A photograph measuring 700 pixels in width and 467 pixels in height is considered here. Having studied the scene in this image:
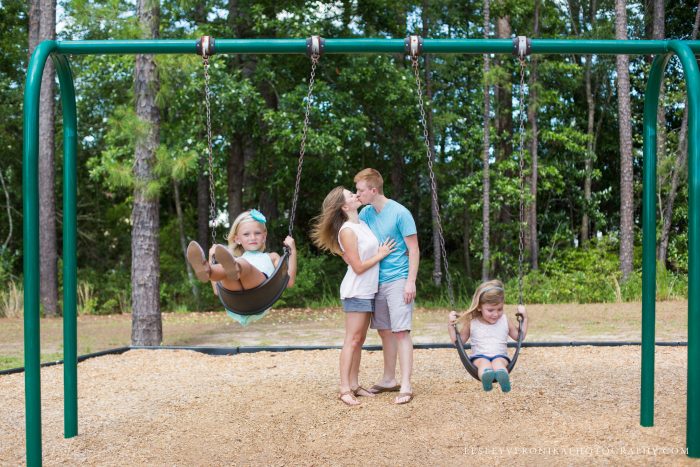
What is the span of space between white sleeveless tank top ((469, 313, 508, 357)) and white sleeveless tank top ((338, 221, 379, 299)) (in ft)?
2.31

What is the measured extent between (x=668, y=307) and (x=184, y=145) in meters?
8.03

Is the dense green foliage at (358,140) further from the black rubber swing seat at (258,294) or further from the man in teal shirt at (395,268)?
the black rubber swing seat at (258,294)

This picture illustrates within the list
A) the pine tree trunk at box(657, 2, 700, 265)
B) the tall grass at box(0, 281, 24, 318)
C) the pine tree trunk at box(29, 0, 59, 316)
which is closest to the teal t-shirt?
the pine tree trunk at box(29, 0, 59, 316)

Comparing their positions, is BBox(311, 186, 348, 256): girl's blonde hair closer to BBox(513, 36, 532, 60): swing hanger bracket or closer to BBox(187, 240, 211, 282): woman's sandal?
BBox(187, 240, 211, 282): woman's sandal

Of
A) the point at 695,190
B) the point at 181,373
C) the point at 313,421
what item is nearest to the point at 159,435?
the point at 313,421

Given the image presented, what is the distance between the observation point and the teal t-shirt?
15.9ft

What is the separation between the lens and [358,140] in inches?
536

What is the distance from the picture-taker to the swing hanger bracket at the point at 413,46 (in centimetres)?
437

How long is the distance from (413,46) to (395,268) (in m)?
1.41

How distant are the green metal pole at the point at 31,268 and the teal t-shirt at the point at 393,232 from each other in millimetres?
2077

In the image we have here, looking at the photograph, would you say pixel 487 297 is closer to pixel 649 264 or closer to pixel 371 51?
pixel 649 264

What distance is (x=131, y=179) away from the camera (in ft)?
25.1

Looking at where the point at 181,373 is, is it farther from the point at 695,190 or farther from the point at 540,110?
the point at 540,110

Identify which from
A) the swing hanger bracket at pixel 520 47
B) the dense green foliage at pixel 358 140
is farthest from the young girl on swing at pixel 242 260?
the dense green foliage at pixel 358 140
